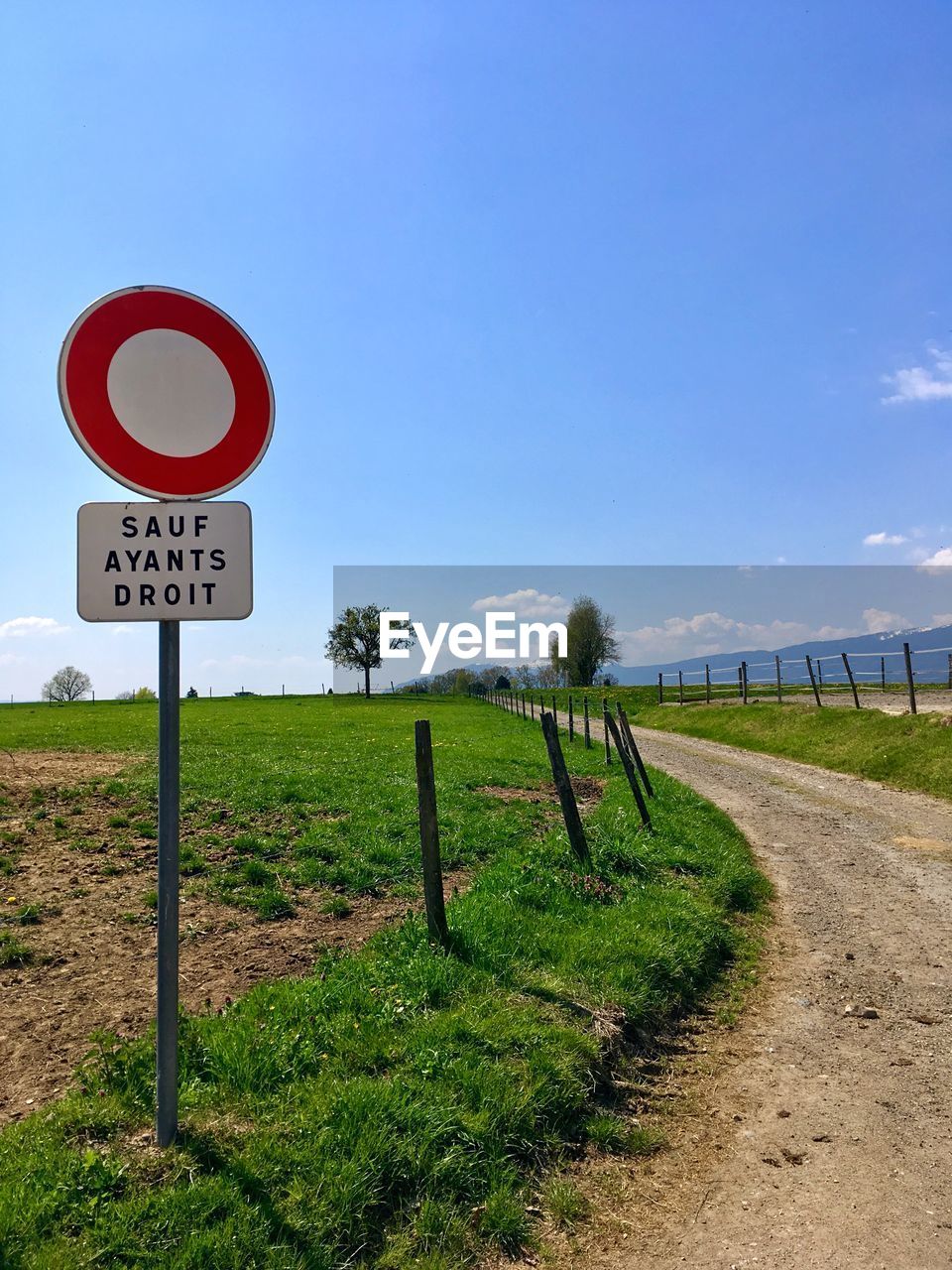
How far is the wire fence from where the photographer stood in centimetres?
2608

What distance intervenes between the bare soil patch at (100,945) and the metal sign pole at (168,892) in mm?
1036

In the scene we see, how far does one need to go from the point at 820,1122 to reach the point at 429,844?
3.05 meters

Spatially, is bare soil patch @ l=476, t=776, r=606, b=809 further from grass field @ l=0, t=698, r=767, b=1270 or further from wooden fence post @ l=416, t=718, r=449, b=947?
wooden fence post @ l=416, t=718, r=449, b=947

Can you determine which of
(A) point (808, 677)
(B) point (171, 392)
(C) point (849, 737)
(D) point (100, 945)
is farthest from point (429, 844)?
(A) point (808, 677)

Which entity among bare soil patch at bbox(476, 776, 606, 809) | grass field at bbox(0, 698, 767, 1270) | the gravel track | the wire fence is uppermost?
the wire fence

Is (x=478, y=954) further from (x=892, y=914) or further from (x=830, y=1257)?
(x=892, y=914)

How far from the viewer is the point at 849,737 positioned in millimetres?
21406

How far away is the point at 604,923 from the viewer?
6633 millimetres

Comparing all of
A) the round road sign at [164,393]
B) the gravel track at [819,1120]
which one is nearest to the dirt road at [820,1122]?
the gravel track at [819,1120]

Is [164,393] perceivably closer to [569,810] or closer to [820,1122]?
[820,1122]

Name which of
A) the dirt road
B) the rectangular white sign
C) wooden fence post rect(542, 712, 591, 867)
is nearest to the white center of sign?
the rectangular white sign

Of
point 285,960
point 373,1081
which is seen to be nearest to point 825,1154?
A: point 373,1081

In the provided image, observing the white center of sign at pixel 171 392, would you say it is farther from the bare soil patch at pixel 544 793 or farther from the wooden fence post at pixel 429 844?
the bare soil patch at pixel 544 793

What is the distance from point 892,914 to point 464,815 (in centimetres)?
569
